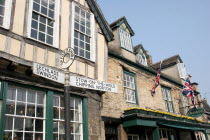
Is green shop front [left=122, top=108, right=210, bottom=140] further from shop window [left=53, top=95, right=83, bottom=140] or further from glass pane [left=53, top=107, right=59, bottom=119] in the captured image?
glass pane [left=53, top=107, right=59, bottom=119]

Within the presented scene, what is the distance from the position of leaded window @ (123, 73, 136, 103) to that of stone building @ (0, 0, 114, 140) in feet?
7.53

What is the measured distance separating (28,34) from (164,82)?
431 inches

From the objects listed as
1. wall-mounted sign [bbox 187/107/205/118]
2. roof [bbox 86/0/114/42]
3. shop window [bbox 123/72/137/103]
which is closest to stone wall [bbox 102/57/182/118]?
shop window [bbox 123/72/137/103]

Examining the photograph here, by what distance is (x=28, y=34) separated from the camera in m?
6.95

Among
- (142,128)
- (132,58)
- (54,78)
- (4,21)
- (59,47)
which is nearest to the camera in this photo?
(54,78)

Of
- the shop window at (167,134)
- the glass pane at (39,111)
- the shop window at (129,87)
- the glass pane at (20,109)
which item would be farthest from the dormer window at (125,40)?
the glass pane at (20,109)

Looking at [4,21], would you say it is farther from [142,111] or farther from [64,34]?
[142,111]

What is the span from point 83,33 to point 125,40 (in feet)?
15.6

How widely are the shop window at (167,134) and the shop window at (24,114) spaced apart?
8.36 metres

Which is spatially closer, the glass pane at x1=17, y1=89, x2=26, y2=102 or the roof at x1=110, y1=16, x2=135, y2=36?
the glass pane at x1=17, y1=89, x2=26, y2=102

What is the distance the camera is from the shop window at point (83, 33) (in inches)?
347

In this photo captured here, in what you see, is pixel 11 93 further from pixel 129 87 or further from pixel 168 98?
pixel 168 98

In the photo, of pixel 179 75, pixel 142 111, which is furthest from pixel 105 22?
pixel 179 75

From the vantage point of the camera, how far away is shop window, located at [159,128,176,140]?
41.7 feet
